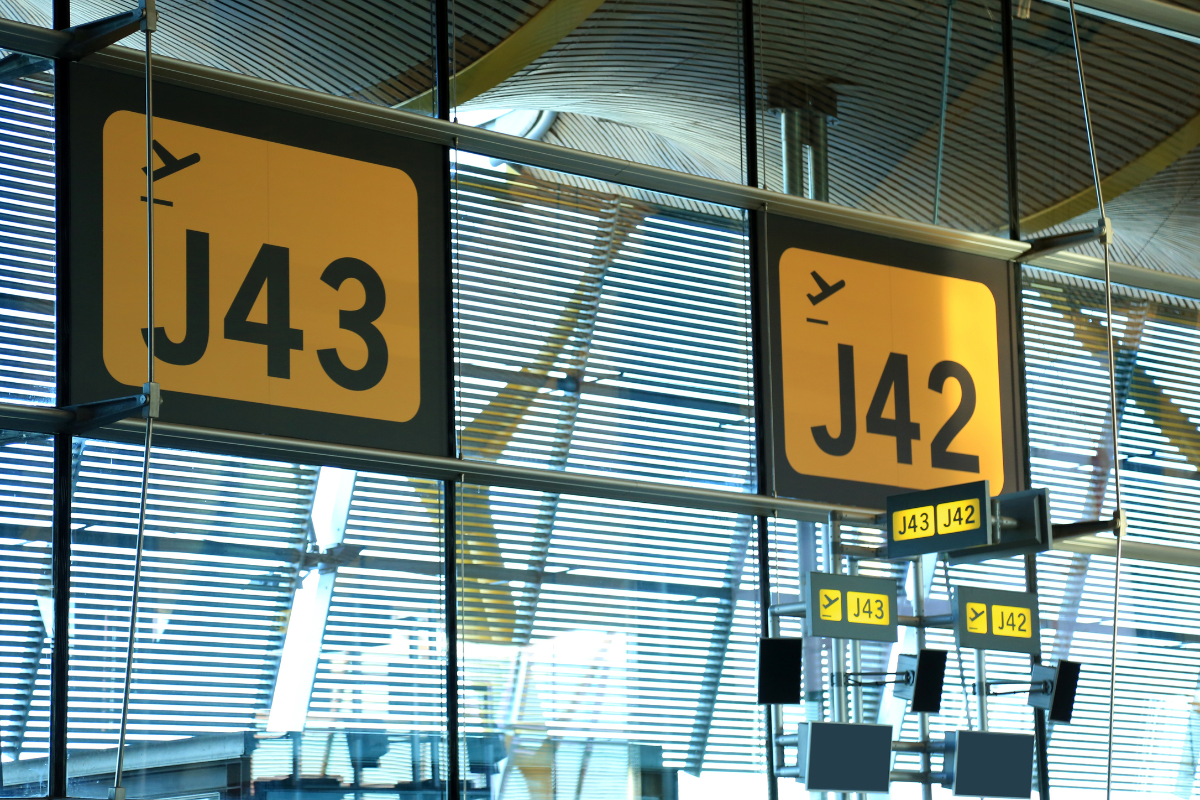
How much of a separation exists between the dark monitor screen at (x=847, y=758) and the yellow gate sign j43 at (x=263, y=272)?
237 centimetres

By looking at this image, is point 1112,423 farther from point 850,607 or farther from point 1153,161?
point 1153,161

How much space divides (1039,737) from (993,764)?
1.12 metres

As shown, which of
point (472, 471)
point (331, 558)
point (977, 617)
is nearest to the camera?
point (331, 558)

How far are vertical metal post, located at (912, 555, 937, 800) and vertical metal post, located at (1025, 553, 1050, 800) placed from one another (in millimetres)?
849

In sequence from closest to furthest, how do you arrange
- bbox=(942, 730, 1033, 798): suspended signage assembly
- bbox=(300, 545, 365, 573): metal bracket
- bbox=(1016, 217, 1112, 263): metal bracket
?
bbox=(300, 545, 365, 573): metal bracket → bbox=(942, 730, 1033, 798): suspended signage assembly → bbox=(1016, 217, 1112, 263): metal bracket

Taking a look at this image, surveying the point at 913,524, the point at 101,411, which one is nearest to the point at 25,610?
the point at 101,411

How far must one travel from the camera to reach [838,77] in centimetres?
870

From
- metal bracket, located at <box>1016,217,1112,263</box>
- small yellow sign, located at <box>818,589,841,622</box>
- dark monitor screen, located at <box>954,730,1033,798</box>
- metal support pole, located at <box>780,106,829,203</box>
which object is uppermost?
metal support pole, located at <box>780,106,829,203</box>

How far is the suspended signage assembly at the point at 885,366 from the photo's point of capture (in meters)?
Result: 8.05

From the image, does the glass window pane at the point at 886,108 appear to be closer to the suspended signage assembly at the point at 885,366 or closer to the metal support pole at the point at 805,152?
the metal support pole at the point at 805,152

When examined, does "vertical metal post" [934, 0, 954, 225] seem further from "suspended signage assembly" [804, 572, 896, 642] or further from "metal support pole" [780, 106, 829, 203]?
"suspended signage assembly" [804, 572, 896, 642]

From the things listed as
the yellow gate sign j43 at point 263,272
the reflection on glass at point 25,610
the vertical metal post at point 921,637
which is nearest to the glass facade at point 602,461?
the reflection on glass at point 25,610

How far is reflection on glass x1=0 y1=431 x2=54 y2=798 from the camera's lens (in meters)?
5.80

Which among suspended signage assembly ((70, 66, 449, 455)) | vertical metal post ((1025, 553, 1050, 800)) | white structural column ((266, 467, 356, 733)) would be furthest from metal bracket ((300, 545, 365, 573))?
vertical metal post ((1025, 553, 1050, 800))
